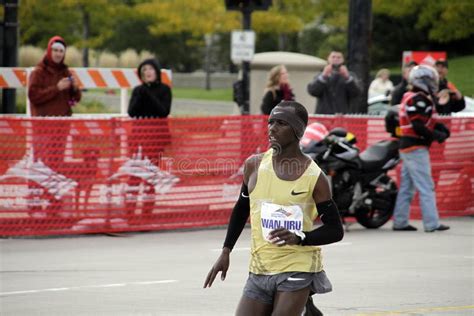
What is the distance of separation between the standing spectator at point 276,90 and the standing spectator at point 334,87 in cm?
82

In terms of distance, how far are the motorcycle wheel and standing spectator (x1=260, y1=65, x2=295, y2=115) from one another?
230 centimetres

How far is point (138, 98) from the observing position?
14320mm

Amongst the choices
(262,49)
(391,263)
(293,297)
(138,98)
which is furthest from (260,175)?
(262,49)

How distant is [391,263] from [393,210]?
2943mm

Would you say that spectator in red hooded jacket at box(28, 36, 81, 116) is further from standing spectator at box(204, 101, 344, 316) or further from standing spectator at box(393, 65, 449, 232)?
standing spectator at box(204, 101, 344, 316)

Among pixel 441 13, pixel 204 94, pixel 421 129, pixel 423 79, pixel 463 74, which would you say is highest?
pixel 441 13

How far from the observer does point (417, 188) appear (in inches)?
542

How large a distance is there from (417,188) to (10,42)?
7129 millimetres

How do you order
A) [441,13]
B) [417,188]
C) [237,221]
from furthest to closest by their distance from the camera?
[441,13], [417,188], [237,221]

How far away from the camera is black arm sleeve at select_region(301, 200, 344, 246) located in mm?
5910

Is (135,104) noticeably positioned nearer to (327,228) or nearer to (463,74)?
(327,228)

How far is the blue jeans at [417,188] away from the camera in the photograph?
13.7 metres

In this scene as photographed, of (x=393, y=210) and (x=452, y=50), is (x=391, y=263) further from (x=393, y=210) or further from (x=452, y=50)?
(x=452, y=50)

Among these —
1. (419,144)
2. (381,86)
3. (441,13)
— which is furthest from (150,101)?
(441,13)
